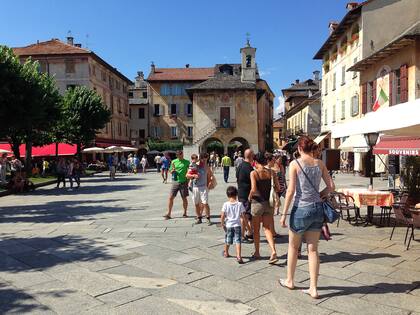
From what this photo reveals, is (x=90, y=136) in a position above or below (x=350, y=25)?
below

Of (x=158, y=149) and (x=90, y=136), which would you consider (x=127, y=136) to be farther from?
(x=90, y=136)

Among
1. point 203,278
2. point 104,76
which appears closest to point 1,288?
point 203,278

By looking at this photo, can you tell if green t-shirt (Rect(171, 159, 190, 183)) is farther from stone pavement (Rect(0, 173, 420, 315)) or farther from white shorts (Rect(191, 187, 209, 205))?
stone pavement (Rect(0, 173, 420, 315))

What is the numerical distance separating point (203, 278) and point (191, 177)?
4132 mm

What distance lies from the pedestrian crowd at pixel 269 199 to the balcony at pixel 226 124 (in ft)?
135

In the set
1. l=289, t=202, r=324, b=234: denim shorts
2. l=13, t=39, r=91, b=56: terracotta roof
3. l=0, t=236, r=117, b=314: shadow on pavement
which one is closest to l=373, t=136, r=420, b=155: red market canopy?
l=289, t=202, r=324, b=234: denim shorts

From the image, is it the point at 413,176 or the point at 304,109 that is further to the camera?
the point at 304,109

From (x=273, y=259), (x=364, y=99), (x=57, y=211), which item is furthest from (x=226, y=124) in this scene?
(x=273, y=259)

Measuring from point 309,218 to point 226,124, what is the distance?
1856 inches

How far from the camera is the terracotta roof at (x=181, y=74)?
64.7 metres

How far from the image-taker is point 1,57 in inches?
747

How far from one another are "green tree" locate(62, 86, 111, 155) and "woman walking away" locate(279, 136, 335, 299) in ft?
107

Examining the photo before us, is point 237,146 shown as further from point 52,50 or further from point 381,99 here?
point 381,99

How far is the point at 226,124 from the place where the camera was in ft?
169
